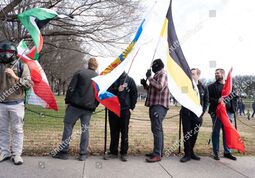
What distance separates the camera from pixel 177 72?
16.6ft

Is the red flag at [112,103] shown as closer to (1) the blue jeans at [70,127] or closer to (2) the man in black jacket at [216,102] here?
(1) the blue jeans at [70,127]

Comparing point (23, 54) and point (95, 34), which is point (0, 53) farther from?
point (95, 34)

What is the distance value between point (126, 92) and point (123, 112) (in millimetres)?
423

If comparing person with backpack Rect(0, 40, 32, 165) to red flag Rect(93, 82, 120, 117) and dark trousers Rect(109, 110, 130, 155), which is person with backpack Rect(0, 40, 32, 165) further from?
dark trousers Rect(109, 110, 130, 155)

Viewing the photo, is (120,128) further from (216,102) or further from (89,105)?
(216,102)

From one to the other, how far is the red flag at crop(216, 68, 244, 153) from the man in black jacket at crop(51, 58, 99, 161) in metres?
2.81

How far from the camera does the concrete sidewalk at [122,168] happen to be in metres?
4.52

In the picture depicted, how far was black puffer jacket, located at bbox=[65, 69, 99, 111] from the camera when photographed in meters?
5.27

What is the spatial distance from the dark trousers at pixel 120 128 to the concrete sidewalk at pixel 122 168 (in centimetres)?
28

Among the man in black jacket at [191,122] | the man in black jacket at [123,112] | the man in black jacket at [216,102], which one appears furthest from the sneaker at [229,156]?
the man in black jacket at [123,112]

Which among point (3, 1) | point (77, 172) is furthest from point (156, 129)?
point (3, 1)

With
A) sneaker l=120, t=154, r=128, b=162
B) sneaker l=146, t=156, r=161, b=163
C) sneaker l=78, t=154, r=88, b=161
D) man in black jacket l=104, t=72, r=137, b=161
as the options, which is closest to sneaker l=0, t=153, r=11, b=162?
sneaker l=78, t=154, r=88, b=161

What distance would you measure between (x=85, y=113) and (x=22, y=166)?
1.52m

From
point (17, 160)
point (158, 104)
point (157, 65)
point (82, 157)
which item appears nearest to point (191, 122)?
point (158, 104)
